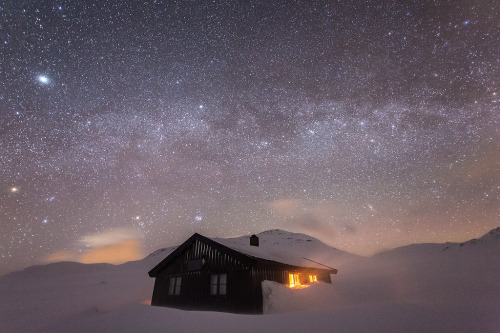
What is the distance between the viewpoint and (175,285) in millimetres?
20234

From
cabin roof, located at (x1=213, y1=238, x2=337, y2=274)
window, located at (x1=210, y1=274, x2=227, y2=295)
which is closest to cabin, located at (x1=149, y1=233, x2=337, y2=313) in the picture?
window, located at (x1=210, y1=274, x2=227, y2=295)

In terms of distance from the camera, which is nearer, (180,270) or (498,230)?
(180,270)

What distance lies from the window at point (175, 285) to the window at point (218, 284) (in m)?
3.36

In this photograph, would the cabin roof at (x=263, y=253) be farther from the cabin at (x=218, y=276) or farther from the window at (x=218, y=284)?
the window at (x=218, y=284)

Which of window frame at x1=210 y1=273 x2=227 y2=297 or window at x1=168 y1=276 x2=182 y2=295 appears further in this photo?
window at x1=168 y1=276 x2=182 y2=295

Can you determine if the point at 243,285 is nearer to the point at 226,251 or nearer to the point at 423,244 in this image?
the point at 226,251

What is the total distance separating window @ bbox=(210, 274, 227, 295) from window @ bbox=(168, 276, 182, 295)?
336 centimetres

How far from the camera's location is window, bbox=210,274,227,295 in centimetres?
1728

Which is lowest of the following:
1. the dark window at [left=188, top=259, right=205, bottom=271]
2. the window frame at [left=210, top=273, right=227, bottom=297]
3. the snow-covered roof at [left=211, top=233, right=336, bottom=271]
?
the window frame at [left=210, top=273, right=227, bottom=297]

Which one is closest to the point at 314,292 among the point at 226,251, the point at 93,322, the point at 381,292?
the point at 226,251

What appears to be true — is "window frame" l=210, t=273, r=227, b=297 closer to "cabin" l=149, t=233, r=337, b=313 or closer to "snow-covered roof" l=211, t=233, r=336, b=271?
"cabin" l=149, t=233, r=337, b=313

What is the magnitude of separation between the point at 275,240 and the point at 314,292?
539 ft

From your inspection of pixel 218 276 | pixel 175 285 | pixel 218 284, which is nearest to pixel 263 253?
pixel 218 276

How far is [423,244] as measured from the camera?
116000 mm
